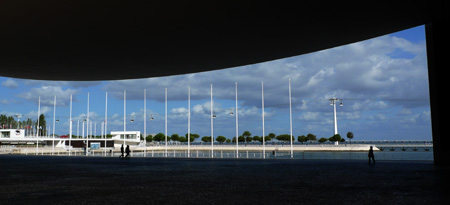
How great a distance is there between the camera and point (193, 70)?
26750 millimetres

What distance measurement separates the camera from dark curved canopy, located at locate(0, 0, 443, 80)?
13586mm

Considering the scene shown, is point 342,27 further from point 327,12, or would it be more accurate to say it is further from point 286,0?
point 286,0

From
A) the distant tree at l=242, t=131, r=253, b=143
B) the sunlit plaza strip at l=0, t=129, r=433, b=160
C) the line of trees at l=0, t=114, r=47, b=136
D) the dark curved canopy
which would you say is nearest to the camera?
the dark curved canopy

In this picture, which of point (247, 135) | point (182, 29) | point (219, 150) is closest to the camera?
point (182, 29)

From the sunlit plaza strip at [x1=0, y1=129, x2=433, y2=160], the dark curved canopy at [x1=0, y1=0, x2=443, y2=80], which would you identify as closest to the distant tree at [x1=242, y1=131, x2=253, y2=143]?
the sunlit plaza strip at [x1=0, y1=129, x2=433, y2=160]

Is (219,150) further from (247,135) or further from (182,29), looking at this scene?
(182,29)

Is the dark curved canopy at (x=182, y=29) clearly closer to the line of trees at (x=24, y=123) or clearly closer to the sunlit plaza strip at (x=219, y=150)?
the sunlit plaza strip at (x=219, y=150)

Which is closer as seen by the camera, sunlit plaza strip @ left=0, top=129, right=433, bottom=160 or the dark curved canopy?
the dark curved canopy

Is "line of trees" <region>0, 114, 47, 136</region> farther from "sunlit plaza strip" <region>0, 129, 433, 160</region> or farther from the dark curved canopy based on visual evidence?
the dark curved canopy

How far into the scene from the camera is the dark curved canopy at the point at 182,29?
535 inches

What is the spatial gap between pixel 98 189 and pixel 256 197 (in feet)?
15.2

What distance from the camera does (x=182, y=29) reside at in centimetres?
1672

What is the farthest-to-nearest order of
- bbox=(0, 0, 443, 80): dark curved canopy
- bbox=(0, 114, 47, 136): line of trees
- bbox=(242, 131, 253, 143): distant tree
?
bbox=(0, 114, 47, 136): line of trees → bbox=(242, 131, 253, 143): distant tree → bbox=(0, 0, 443, 80): dark curved canopy

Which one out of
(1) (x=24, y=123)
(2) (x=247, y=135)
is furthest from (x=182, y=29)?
(1) (x=24, y=123)
